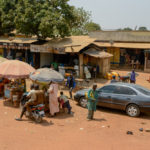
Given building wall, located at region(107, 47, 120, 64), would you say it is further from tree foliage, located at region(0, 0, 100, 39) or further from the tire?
the tire

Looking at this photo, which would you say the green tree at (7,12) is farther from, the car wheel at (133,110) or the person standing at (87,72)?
the car wheel at (133,110)

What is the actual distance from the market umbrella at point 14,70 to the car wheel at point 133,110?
4977 millimetres

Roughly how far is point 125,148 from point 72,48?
1173cm

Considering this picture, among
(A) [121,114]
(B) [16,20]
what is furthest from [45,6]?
(A) [121,114]

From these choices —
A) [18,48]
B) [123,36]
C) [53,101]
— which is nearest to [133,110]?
[53,101]

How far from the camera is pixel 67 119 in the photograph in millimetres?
8984

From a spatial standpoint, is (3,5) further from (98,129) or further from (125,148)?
(125,148)

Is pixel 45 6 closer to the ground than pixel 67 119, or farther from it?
farther from it

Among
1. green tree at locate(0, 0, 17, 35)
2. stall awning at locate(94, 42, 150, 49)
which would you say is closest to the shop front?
green tree at locate(0, 0, 17, 35)

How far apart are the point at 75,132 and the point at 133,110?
3414mm

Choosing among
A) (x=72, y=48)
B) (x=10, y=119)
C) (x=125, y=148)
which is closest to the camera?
(x=125, y=148)

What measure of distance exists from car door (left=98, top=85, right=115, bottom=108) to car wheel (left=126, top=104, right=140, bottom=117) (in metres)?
0.89

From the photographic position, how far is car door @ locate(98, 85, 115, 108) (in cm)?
1020

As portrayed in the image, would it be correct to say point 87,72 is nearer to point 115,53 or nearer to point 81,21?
point 115,53
